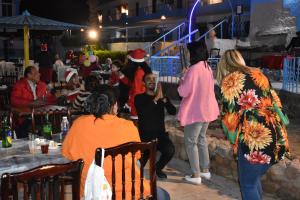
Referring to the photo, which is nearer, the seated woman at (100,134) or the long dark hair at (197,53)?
the seated woman at (100,134)

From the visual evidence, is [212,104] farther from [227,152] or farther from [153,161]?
[153,161]

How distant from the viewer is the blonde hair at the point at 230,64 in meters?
3.92

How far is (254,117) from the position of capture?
12.2 ft

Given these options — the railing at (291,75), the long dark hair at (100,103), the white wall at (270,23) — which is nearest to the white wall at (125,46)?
the white wall at (270,23)

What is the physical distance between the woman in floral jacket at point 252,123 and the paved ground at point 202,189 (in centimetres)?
152

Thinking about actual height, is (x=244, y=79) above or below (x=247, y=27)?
below

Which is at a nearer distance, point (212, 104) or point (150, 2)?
point (212, 104)

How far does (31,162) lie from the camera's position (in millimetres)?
3527

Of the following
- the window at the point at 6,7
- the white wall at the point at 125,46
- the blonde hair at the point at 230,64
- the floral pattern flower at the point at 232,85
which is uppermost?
the window at the point at 6,7

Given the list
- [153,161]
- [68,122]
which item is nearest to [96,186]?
[153,161]

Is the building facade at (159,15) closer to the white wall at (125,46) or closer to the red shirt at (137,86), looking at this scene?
the white wall at (125,46)

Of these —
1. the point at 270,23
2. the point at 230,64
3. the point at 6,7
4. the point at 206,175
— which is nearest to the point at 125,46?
the point at 270,23

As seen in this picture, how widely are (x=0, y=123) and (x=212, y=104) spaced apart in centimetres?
260

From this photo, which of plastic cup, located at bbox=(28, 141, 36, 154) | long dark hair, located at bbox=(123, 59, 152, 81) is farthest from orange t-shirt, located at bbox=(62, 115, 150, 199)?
long dark hair, located at bbox=(123, 59, 152, 81)
